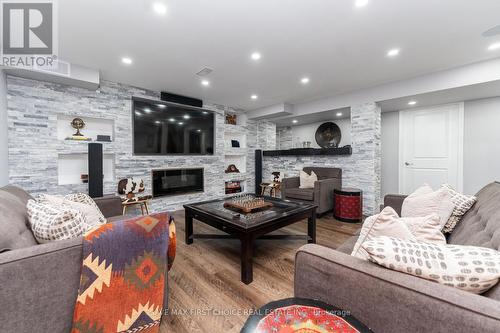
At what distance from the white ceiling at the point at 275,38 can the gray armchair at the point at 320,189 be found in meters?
1.74

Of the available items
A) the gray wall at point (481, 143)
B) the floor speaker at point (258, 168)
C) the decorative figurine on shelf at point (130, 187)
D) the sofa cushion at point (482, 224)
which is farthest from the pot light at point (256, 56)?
the gray wall at point (481, 143)

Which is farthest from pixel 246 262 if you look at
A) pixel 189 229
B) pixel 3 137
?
pixel 3 137

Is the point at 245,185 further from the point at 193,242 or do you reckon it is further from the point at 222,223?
the point at 222,223

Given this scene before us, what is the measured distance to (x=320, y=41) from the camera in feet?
7.42

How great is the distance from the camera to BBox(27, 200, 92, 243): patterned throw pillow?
3.63 feet

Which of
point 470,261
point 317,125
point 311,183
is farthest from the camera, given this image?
point 317,125

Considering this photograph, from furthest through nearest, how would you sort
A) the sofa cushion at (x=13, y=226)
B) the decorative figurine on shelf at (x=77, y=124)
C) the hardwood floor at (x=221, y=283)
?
the decorative figurine on shelf at (x=77, y=124)
the hardwood floor at (x=221, y=283)
the sofa cushion at (x=13, y=226)

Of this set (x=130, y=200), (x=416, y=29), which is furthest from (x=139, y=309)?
(x=416, y=29)

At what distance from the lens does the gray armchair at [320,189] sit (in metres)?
3.56

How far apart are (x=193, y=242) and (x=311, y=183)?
2542mm

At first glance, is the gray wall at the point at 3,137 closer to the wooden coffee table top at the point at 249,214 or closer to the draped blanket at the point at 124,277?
the wooden coffee table top at the point at 249,214

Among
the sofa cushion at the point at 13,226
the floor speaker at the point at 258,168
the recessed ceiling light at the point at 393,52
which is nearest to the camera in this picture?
the sofa cushion at the point at 13,226

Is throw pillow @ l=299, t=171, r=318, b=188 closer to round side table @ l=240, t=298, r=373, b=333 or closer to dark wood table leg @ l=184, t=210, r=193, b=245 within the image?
dark wood table leg @ l=184, t=210, r=193, b=245

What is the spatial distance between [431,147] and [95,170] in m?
5.79
